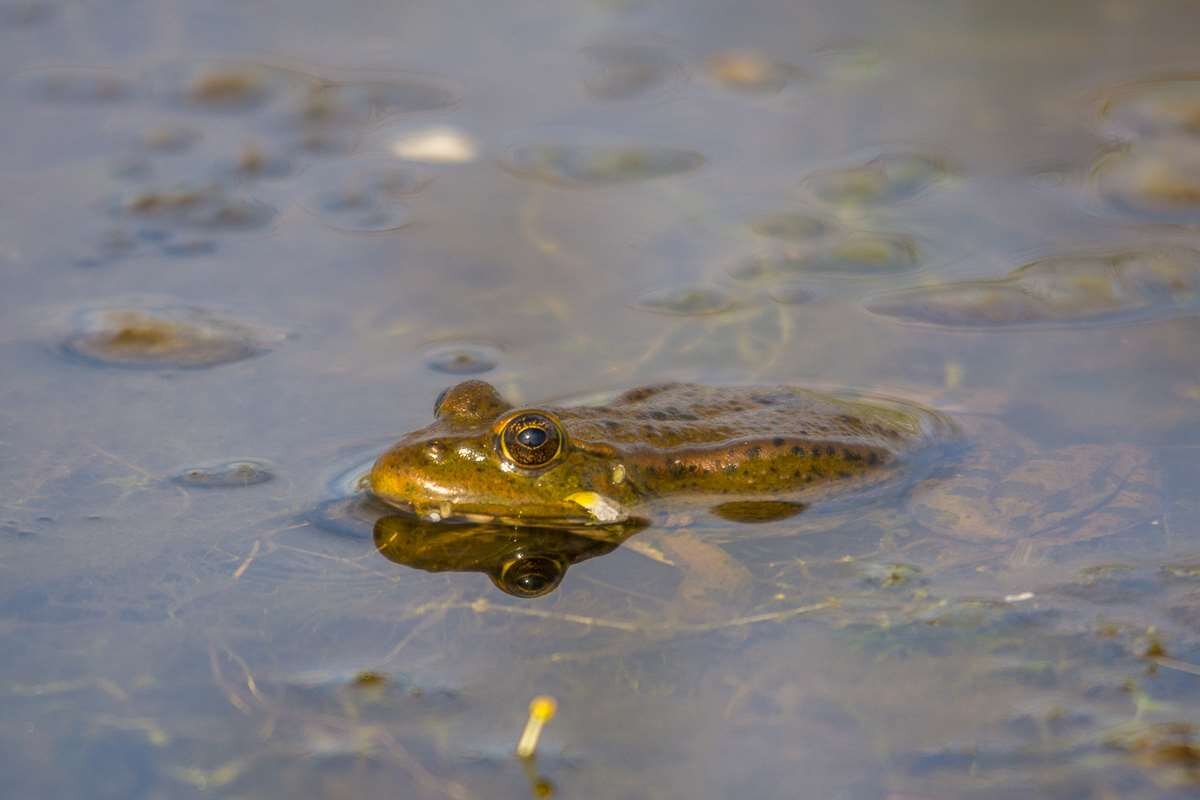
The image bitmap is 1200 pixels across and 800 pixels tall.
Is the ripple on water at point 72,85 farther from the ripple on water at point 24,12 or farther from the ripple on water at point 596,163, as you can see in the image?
the ripple on water at point 596,163

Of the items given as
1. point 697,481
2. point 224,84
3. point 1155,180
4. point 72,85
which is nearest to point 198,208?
point 224,84

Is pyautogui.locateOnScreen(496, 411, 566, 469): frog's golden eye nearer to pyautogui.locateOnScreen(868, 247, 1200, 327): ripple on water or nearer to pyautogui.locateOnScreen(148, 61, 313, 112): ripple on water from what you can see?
pyautogui.locateOnScreen(868, 247, 1200, 327): ripple on water

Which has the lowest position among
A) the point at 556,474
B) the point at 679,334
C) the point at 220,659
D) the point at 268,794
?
the point at 268,794

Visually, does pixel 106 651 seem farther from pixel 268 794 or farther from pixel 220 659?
pixel 268 794

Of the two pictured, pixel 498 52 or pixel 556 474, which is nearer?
pixel 556 474

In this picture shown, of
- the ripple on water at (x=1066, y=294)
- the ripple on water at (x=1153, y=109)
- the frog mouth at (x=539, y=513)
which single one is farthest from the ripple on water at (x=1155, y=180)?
the frog mouth at (x=539, y=513)

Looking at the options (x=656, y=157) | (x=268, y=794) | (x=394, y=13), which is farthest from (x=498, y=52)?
(x=268, y=794)

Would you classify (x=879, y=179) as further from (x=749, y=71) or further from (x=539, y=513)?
(x=539, y=513)

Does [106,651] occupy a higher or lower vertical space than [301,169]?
lower
